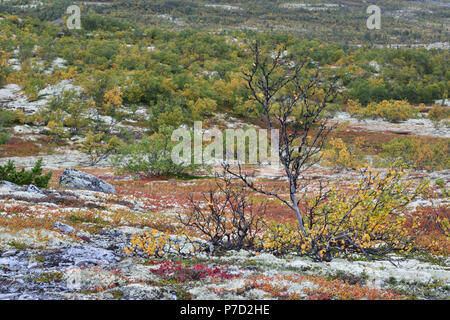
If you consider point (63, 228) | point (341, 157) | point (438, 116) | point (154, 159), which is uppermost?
point (63, 228)

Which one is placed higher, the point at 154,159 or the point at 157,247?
the point at 157,247

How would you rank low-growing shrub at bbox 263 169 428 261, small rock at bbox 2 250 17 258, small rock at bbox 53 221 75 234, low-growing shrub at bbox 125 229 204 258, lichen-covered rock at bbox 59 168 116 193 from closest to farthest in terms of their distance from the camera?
small rock at bbox 2 250 17 258 → low-growing shrub at bbox 125 229 204 258 → low-growing shrub at bbox 263 169 428 261 → small rock at bbox 53 221 75 234 → lichen-covered rock at bbox 59 168 116 193

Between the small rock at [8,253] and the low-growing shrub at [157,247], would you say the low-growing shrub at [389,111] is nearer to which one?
the low-growing shrub at [157,247]

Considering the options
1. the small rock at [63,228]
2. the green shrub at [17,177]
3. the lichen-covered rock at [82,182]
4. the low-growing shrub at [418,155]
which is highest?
the small rock at [63,228]

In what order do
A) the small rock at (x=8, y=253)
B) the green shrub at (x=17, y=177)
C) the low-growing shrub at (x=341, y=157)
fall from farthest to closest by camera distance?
the low-growing shrub at (x=341, y=157) < the green shrub at (x=17, y=177) < the small rock at (x=8, y=253)

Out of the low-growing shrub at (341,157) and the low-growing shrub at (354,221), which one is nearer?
the low-growing shrub at (354,221)

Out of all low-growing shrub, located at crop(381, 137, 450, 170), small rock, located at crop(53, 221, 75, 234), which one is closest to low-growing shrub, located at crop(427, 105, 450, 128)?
low-growing shrub, located at crop(381, 137, 450, 170)

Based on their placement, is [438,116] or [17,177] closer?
[17,177]

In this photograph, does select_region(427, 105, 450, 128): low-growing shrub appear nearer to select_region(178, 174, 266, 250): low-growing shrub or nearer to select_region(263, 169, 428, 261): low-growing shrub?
select_region(263, 169, 428, 261): low-growing shrub

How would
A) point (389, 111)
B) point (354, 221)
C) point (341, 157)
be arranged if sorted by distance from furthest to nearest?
point (389, 111), point (341, 157), point (354, 221)

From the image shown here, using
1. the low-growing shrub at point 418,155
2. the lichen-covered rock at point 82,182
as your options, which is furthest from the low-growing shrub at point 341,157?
the lichen-covered rock at point 82,182

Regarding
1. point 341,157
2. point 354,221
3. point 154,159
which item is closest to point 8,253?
point 354,221

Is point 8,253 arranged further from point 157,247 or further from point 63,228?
point 157,247

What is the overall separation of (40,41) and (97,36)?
35459 millimetres
